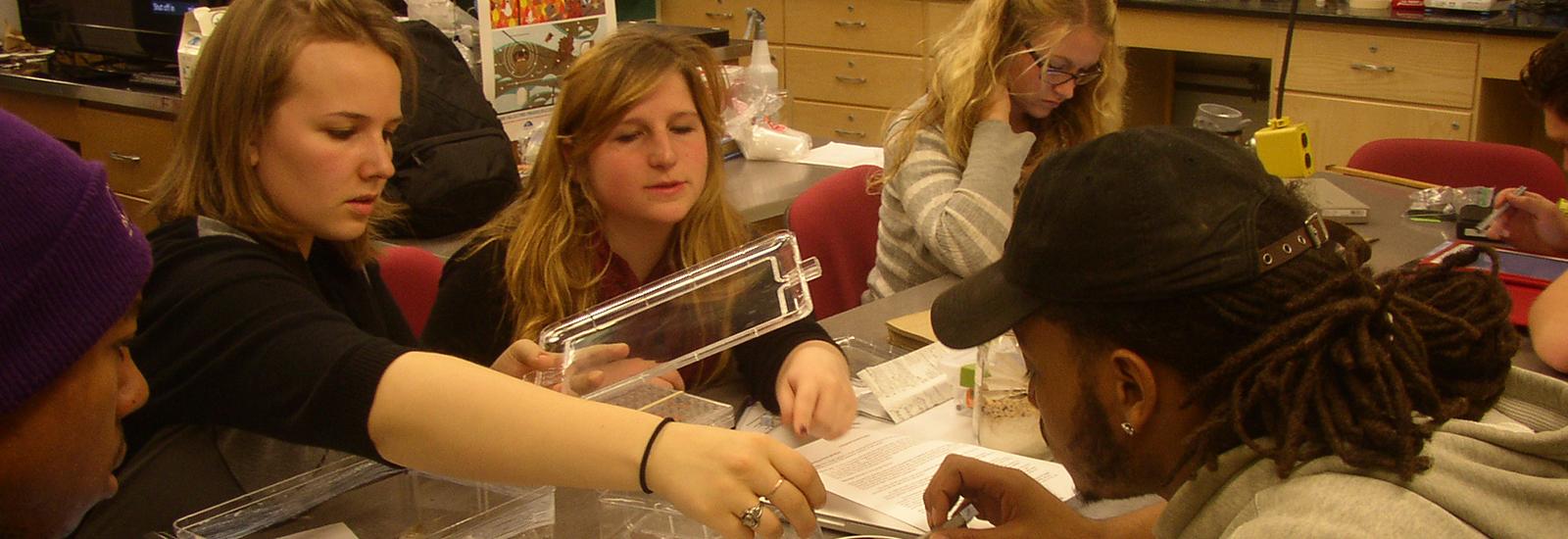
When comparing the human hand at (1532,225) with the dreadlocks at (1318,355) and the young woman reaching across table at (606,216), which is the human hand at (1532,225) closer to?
the young woman reaching across table at (606,216)

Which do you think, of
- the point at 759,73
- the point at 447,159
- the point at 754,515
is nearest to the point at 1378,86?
the point at 759,73

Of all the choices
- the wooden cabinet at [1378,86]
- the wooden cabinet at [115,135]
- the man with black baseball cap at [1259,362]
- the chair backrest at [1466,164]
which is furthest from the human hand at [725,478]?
the wooden cabinet at [1378,86]

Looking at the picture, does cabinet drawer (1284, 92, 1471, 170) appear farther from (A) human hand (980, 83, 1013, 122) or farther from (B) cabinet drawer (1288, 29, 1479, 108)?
(A) human hand (980, 83, 1013, 122)

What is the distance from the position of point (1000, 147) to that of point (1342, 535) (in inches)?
57.5

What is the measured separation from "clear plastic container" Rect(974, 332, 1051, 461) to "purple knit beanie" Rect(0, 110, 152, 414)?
3.03 ft

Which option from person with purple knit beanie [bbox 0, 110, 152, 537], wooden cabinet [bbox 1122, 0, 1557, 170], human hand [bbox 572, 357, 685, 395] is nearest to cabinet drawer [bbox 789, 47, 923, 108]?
wooden cabinet [bbox 1122, 0, 1557, 170]

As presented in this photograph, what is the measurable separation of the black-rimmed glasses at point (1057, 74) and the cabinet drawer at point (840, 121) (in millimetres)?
3181

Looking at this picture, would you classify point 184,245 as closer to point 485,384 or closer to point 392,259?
point 485,384

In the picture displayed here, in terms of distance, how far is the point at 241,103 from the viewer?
1.47m

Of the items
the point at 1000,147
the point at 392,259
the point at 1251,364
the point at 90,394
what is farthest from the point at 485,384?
the point at 1000,147

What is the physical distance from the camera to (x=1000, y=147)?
7.50 feet

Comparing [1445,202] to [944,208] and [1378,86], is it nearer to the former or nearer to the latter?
[944,208]

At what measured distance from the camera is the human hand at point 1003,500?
4.18 ft

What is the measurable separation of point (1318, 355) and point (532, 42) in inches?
93.0
